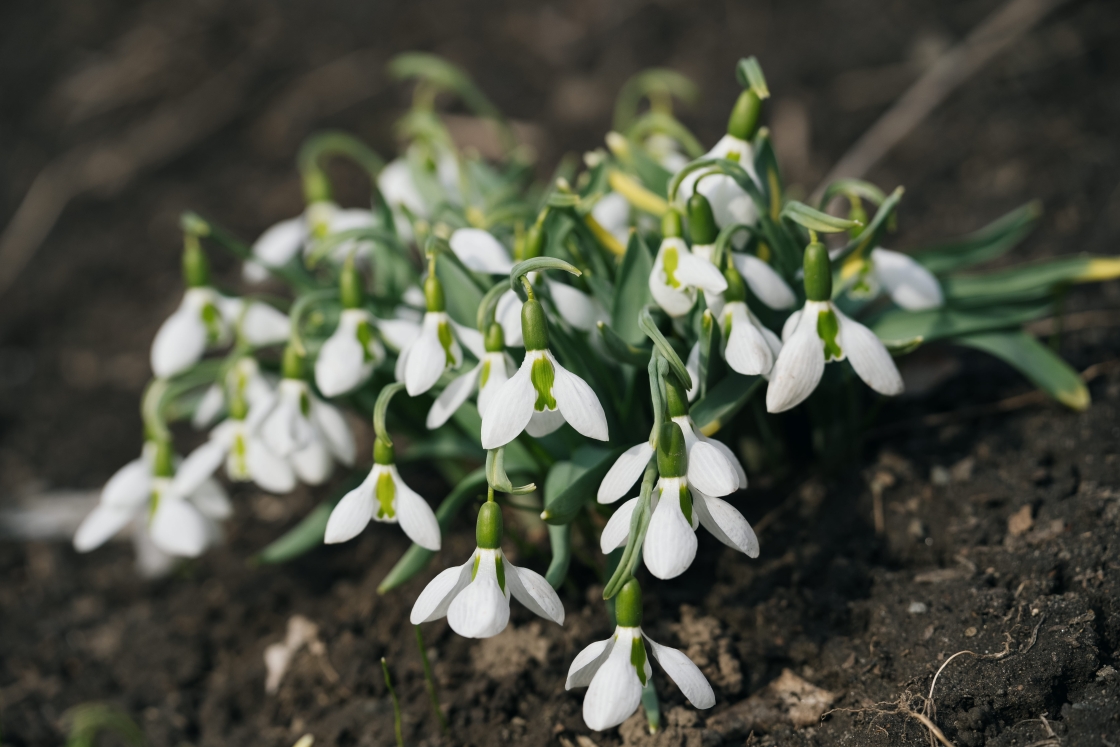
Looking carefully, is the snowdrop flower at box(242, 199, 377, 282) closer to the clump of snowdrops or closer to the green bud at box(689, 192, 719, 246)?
the clump of snowdrops

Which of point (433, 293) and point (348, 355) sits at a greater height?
point (433, 293)

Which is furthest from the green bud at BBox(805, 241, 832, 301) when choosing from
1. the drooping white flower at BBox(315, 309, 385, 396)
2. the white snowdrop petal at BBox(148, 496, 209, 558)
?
the white snowdrop petal at BBox(148, 496, 209, 558)

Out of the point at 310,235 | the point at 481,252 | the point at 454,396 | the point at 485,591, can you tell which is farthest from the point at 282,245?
the point at 485,591

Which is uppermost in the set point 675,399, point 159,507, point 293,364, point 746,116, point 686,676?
point 746,116

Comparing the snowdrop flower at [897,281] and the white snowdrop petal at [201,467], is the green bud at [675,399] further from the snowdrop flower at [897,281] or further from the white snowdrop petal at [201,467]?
the white snowdrop petal at [201,467]

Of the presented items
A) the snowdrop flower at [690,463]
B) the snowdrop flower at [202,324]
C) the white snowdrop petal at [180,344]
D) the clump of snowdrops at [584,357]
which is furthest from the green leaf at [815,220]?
the white snowdrop petal at [180,344]

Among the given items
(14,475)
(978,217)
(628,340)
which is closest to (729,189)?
(628,340)

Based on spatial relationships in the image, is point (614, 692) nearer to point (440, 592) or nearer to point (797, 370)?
point (440, 592)
